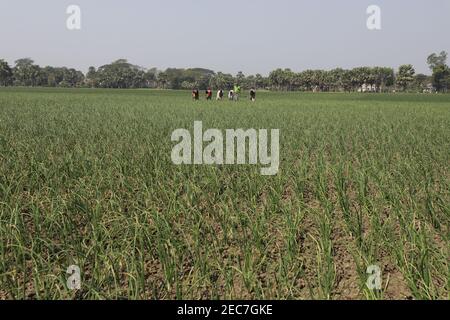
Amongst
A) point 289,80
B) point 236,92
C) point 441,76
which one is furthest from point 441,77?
point 236,92

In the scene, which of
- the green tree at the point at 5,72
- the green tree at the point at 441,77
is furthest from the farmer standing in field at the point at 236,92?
the green tree at the point at 5,72

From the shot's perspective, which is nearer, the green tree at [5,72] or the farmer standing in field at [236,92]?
the farmer standing in field at [236,92]

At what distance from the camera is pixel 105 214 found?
386 centimetres

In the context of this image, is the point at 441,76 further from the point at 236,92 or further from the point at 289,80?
the point at 236,92

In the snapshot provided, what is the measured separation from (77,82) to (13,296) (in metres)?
132

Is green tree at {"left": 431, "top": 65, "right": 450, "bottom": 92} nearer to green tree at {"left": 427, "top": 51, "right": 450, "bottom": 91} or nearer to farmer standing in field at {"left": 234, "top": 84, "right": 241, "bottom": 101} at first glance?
green tree at {"left": 427, "top": 51, "right": 450, "bottom": 91}

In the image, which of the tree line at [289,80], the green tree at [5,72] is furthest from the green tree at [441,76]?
the green tree at [5,72]

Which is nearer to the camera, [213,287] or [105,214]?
[213,287]

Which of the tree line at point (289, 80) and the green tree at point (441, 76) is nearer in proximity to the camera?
the green tree at point (441, 76)

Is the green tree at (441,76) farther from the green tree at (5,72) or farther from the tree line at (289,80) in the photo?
the green tree at (5,72)

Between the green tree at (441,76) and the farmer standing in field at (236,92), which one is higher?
the green tree at (441,76)

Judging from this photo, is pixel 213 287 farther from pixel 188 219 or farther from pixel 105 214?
pixel 105 214

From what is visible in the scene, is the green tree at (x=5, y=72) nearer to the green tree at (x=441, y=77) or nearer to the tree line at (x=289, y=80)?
the tree line at (x=289, y=80)
